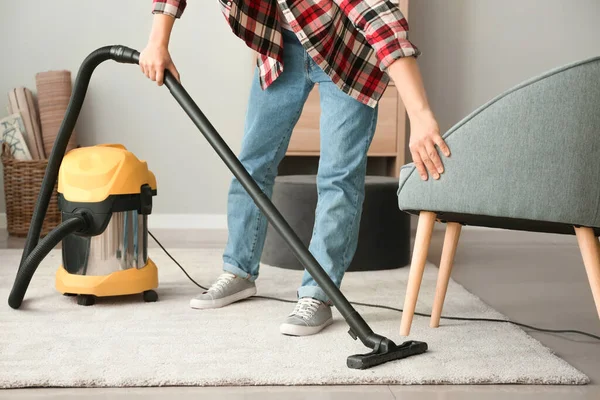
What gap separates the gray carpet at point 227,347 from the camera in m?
1.48

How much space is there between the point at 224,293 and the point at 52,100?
177 cm


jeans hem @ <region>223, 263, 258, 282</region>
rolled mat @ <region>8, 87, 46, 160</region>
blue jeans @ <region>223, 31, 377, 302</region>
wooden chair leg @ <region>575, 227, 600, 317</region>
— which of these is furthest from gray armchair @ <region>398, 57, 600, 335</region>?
rolled mat @ <region>8, 87, 46, 160</region>

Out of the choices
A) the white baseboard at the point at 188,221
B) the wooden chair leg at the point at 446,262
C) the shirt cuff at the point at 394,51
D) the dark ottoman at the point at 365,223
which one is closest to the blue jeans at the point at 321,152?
the wooden chair leg at the point at 446,262

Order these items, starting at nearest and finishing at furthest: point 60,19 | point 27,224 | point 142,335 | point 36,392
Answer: point 36,392
point 142,335
point 27,224
point 60,19

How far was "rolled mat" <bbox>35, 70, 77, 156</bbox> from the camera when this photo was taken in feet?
11.3

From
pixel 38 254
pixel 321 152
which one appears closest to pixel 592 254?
pixel 321 152

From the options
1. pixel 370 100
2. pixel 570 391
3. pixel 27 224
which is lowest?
pixel 27 224

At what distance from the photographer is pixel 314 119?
3.43 m

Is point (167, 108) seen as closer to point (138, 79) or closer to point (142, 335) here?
point (138, 79)

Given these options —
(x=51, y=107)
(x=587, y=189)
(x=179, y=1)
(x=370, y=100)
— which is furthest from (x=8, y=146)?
(x=587, y=189)

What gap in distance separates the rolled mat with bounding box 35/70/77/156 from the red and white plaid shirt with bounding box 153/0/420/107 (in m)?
1.73

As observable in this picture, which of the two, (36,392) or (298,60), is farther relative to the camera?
(298,60)

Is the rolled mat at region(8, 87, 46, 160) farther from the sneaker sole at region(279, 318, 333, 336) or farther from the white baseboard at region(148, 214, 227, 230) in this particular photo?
the sneaker sole at region(279, 318, 333, 336)

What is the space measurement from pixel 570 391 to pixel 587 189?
380mm
